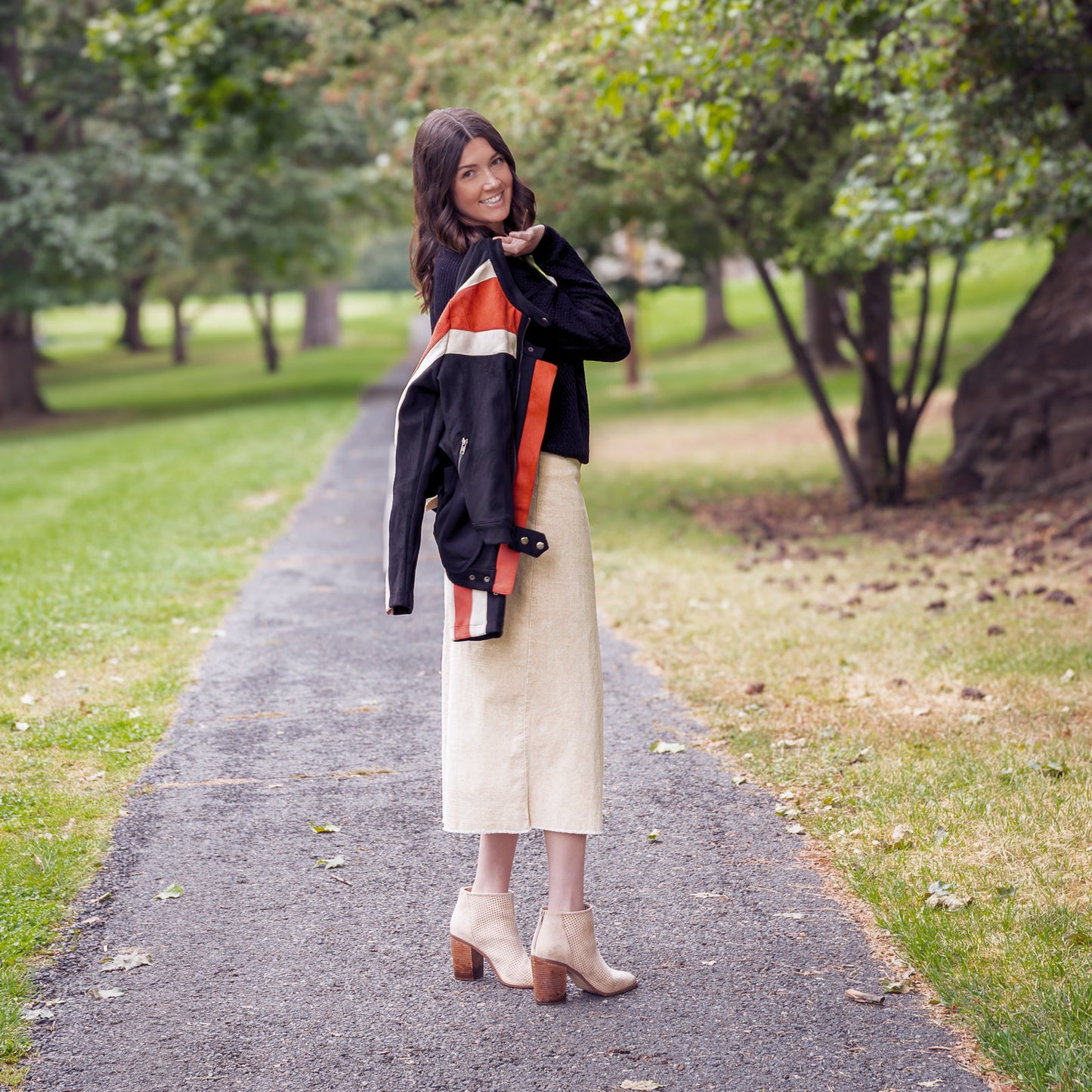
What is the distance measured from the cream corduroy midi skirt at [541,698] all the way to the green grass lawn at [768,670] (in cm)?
104

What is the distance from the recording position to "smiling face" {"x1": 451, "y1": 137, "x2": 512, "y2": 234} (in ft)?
10.5

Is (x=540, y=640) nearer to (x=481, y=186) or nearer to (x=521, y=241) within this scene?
(x=521, y=241)

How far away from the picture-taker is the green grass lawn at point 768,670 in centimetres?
364

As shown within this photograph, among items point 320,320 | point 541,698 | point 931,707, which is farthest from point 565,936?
point 320,320

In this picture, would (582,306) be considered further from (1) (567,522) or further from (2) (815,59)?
(2) (815,59)

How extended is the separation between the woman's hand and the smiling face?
124 mm

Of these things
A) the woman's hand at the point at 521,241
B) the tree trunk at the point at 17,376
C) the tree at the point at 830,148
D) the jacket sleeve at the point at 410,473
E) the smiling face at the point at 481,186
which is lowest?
the tree trunk at the point at 17,376

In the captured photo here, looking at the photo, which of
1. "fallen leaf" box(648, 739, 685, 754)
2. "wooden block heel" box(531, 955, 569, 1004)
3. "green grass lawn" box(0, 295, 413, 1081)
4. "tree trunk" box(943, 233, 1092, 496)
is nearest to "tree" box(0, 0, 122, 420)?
"green grass lawn" box(0, 295, 413, 1081)

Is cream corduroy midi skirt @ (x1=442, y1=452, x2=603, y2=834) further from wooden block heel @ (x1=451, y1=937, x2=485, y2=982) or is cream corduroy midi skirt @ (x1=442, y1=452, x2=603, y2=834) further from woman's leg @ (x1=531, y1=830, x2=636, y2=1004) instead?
wooden block heel @ (x1=451, y1=937, x2=485, y2=982)

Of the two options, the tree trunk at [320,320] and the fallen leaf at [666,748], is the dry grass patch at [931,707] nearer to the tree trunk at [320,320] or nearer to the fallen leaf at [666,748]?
the fallen leaf at [666,748]

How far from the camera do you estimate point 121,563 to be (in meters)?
9.83

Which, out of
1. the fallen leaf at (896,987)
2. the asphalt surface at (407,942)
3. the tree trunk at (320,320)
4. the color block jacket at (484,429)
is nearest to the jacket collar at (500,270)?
the color block jacket at (484,429)

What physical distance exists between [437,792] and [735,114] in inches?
180

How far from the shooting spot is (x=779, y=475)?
602 inches
